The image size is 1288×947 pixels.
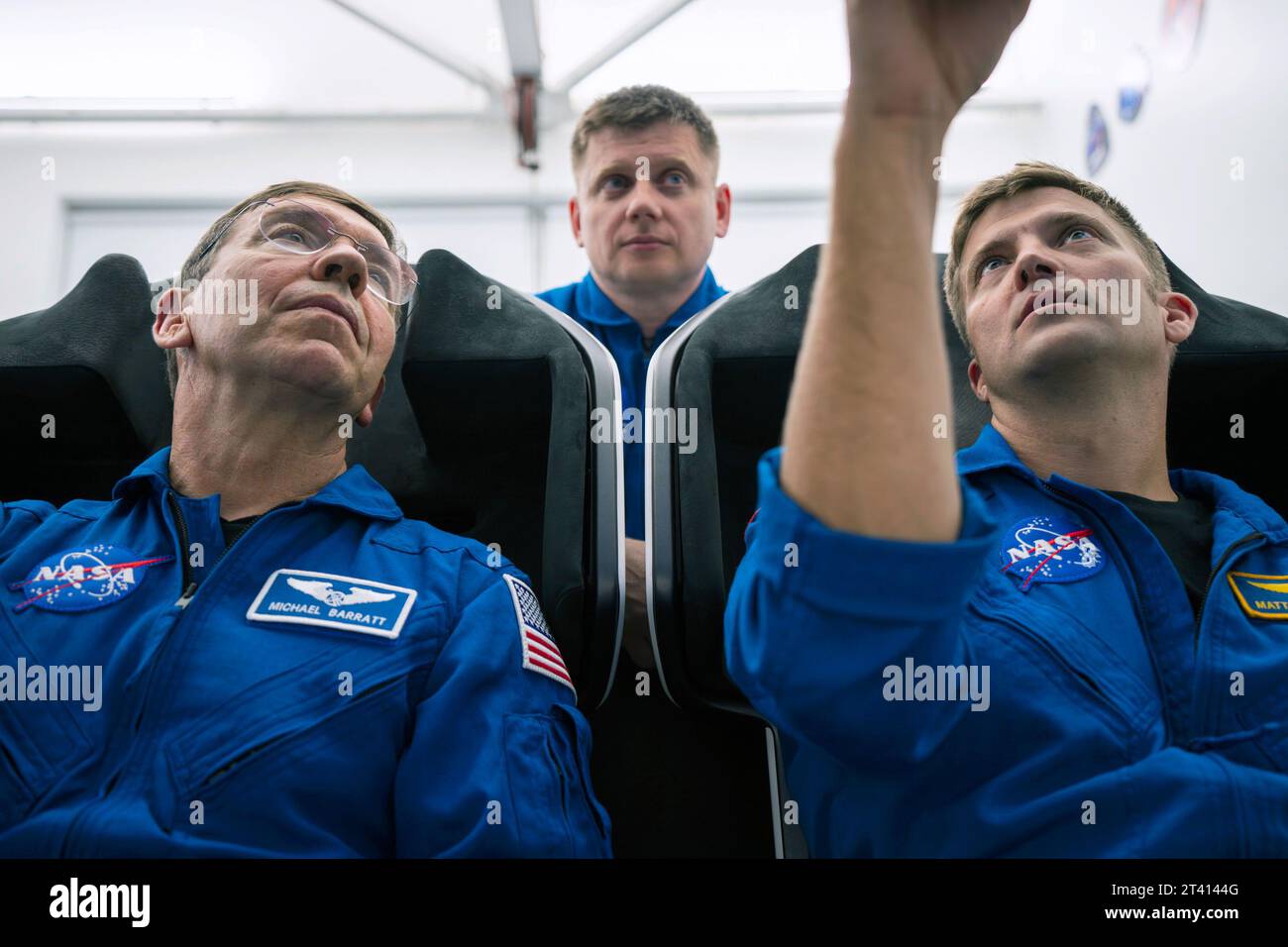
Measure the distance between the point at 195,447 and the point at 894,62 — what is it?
0.72 meters

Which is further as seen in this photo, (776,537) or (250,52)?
(250,52)

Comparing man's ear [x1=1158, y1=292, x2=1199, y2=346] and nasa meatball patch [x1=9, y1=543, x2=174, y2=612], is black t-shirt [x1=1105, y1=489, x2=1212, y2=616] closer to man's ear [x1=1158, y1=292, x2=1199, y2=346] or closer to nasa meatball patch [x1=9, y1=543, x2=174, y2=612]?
man's ear [x1=1158, y1=292, x2=1199, y2=346]

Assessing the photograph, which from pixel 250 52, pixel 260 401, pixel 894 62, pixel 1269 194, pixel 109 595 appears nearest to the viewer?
pixel 894 62

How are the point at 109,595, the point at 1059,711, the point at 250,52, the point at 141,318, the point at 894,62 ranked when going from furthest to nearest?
the point at 250,52 < the point at 141,318 < the point at 109,595 < the point at 1059,711 < the point at 894,62

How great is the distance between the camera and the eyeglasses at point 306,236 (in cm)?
92

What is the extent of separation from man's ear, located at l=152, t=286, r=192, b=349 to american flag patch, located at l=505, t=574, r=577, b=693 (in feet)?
1.42

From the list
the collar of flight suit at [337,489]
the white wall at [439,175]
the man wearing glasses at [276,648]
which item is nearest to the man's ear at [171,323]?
the man wearing glasses at [276,648]

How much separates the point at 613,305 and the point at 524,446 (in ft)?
1.74

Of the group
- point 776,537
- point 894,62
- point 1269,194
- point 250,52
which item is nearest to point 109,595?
point 776,537

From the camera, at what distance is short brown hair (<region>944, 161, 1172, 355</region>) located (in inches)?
36.0

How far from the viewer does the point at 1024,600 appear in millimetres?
667

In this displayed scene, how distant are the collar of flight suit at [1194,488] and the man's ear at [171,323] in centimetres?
78

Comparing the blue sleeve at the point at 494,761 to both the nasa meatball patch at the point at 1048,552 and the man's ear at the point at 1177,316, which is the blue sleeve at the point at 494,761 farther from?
the man's ear at the point at 1177,316
